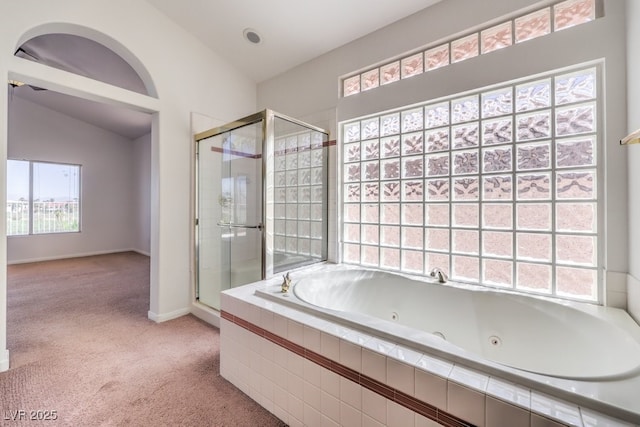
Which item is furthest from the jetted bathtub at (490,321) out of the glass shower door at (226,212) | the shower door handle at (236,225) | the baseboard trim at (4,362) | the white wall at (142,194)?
the white wall at (142,194)

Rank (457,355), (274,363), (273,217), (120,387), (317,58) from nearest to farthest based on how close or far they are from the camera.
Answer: (457,355), (274,363), (120,387), (273,217), (317,58)

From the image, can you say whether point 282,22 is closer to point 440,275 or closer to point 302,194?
point 302,194

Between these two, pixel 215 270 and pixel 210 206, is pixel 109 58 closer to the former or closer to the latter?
pixel 210 206

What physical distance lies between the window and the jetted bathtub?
20.1 ft

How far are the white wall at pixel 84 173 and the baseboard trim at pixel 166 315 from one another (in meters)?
4.03

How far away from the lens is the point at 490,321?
1.67 meters

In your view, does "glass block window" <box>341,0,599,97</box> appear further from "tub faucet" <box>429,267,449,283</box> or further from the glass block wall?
"tub faucet" <box>429,267,449,283</box>

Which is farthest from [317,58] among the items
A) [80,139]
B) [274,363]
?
[80,139]

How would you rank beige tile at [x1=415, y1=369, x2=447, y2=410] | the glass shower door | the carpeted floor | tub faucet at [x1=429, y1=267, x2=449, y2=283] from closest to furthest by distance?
beige tile at [x1=415, y1=369, x2=447, y2=410] → the carpeted floor → tub faucet at [x1=429, y1=267, x2=449, y2=283] → the glass shower door

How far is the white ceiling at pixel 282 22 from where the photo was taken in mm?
2104

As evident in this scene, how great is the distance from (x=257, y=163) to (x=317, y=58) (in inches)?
49.5

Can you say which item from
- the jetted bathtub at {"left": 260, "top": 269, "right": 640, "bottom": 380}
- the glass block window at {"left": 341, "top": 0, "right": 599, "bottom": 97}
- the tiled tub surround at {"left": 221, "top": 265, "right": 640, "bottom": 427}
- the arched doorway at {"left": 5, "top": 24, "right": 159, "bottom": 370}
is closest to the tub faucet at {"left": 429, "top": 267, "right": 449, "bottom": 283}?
the jetted bathtub at {"left": 260, "top": 269, "right": 640, "bottom": 380}

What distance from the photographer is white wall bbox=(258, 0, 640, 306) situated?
146 centimetres

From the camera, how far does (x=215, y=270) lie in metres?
2.76
